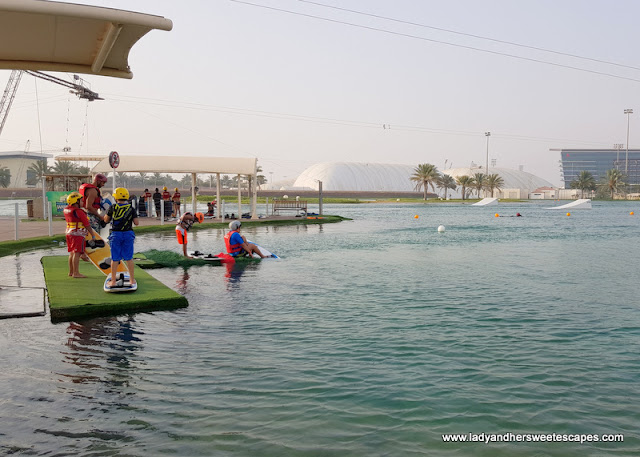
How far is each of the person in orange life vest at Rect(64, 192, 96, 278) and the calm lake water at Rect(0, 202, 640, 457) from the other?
125 cm

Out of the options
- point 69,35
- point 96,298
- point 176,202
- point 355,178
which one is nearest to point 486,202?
point 355,178

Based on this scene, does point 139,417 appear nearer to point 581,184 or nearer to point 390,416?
point 390,416

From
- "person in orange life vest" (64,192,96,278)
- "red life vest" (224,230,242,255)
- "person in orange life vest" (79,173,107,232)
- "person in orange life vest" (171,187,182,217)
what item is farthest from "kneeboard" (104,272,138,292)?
"person in orange life vest" (171,187,182,217)

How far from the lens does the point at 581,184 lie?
489 feet

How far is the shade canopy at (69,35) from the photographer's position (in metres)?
5.87

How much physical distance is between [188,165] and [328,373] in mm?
32328

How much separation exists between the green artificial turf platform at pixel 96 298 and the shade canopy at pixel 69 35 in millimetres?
4141

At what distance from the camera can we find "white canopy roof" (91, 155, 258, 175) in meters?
36.7

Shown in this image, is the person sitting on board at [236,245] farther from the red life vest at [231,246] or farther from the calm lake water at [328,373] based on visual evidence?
the calm lake water at [328,373]

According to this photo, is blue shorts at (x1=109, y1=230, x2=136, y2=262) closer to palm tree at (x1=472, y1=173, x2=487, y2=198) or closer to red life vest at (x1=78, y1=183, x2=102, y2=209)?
red life vest at (x1=78, y1=183, x2=102, y2=209)

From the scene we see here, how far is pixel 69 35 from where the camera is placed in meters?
6.67

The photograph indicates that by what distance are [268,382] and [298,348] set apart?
1.59 metres

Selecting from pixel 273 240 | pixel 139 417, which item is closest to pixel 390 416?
pixel 139 417

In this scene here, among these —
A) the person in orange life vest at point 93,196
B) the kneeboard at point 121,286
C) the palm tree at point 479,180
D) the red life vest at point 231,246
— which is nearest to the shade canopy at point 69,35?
the person in orange life vest at point 93,196
